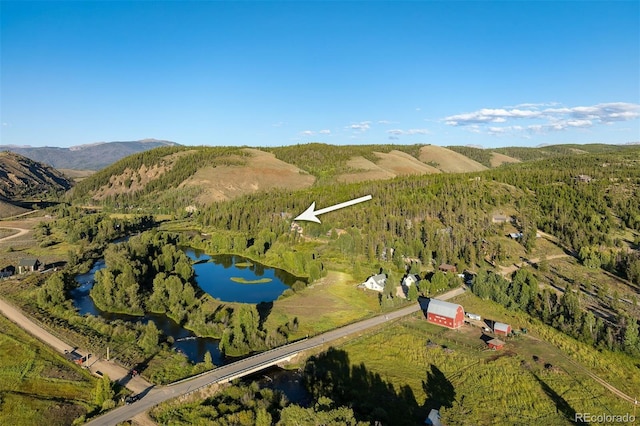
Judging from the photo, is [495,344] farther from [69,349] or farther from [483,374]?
[69,349]

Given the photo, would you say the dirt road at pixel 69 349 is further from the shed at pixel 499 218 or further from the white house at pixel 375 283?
the shed at pixel 499 218

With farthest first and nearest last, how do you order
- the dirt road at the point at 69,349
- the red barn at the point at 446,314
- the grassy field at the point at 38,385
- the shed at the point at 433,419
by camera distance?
the red barn at the point at 446,314 → the dirt road at the point at 69,349 → the grassy field at the point at 38,385 → the shed at the point at 433,419


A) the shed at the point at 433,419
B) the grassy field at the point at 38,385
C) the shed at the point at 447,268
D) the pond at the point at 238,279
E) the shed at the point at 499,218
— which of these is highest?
the shed at the point at 499,218

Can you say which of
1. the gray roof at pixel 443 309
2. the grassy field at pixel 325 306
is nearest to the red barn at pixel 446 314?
the gray roof at pixel 443 309

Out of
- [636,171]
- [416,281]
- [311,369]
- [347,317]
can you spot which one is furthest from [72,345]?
[636,171]

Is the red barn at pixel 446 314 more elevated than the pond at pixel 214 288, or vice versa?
the red barn at pixel 446 314
